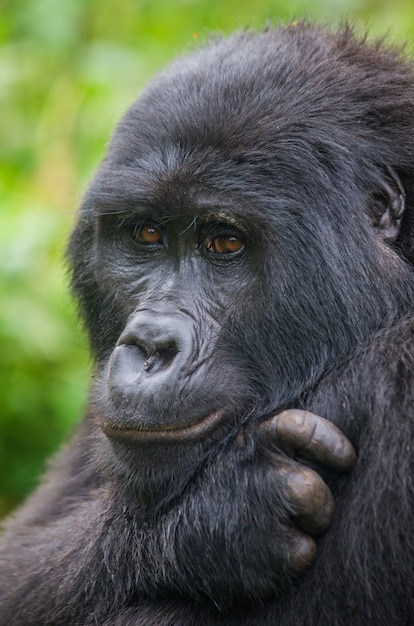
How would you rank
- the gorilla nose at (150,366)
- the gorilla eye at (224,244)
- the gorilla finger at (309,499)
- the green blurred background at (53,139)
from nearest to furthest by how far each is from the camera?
the gorilla finger at (309,499) < the gorilla nose at (150,366) < the gorilla eye at (224,244) < the green blurred background at (53,139)

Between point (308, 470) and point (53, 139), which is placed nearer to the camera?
point (308, 470)

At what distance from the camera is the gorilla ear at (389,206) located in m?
3.52

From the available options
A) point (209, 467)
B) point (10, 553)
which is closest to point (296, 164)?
point (209, 467)

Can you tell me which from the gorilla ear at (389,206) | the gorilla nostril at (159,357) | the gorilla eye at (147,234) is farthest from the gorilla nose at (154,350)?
the gorilla ear at (389,206)

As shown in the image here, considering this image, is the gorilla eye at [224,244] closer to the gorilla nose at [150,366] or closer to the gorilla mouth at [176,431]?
the gorilla nose at [150,366]

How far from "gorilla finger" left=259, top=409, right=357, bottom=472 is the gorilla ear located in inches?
29.9

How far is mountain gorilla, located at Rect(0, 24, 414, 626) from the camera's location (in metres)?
3.12

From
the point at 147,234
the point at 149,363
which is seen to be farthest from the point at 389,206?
the point at 149,363

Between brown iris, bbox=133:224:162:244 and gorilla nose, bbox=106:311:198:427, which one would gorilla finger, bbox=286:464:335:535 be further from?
brown iris, bbox=133:224:162:244

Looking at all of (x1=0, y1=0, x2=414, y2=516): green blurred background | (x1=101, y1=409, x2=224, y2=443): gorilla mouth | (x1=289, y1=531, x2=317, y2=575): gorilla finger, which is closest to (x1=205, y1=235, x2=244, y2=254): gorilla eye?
(x1=101, y1=409, x2=224, y2=443): gorilla mouth

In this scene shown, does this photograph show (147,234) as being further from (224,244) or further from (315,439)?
(315,439)

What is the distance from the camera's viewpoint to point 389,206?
3.54 metres

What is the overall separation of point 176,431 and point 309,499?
50 cm

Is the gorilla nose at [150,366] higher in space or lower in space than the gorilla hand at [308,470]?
higher
